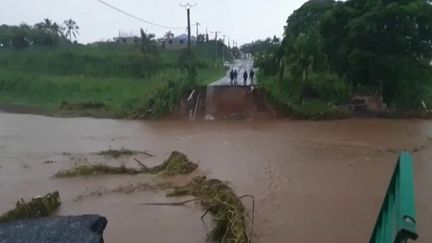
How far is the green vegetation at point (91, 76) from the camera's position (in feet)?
82.2

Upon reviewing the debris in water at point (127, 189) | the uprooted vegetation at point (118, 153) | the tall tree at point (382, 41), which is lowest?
the uprooted vegetation at point (118, 153)

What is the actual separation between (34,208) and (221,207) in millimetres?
3265

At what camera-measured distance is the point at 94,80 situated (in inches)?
1459

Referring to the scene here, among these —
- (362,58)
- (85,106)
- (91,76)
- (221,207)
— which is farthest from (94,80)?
(221,207)

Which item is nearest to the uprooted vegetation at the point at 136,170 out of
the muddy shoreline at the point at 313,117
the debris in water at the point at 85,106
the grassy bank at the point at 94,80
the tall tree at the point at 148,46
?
the muddy shoreline at the point at 313,117

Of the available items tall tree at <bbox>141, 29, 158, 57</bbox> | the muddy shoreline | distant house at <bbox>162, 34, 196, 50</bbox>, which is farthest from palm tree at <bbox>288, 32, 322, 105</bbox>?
distant house at <bbox>162, 34, 196, 50</bbox>

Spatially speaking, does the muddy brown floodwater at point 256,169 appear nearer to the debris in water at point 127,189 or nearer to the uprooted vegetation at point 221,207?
the debris in water at point 127,189

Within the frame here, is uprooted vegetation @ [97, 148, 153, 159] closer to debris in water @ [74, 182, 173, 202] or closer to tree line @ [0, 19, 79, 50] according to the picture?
debris in water @ [74, 182, 173, 202]

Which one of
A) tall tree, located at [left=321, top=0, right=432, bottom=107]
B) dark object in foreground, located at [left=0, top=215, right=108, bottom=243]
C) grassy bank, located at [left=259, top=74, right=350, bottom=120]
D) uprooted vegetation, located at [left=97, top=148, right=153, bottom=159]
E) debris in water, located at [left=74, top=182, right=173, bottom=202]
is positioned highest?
tall tree, located at [left=321, top=0, right=432, bottom=107]

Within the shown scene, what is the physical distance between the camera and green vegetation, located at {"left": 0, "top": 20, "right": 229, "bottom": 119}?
25047 millimetres

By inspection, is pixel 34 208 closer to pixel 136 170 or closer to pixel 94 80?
pixel 136 170

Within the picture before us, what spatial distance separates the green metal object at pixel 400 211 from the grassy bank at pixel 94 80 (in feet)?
67.3

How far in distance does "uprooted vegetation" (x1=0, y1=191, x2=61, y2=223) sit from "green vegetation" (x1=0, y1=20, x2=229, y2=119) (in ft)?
45.4

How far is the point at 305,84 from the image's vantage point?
24031mm
